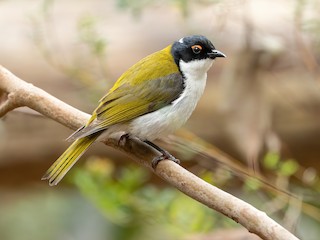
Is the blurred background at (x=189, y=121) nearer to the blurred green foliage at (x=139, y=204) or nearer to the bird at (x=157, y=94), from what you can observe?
the blurred green foliage at (x=139, y=204)

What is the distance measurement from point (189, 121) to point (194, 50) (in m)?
1.23

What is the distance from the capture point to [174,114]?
129 inches

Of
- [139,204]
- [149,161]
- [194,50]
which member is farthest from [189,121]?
[149,161]

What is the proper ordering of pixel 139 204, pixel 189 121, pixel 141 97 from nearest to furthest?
1. pixel 141 97
2. pixel 139 204
3. pixel 189 121

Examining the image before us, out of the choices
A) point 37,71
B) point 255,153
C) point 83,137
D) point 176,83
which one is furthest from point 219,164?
point 37,71

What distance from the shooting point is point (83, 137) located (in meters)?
3.10

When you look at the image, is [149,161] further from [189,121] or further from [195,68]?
[189,121]

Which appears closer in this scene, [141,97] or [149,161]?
[149,161]

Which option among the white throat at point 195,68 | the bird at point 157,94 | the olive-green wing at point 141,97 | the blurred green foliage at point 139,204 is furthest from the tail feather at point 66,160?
the blurred green foliage at point 139,204

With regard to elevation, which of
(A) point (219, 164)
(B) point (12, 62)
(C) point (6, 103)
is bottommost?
(A) point (219, 164)

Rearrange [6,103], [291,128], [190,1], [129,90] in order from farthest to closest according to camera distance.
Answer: [291,128]
[190,1]
[129,90]
[6,103]

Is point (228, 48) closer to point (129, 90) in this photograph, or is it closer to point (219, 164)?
point (219, 164)

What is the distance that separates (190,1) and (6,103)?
4.29 ft

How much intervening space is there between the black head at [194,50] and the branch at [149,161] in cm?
39
